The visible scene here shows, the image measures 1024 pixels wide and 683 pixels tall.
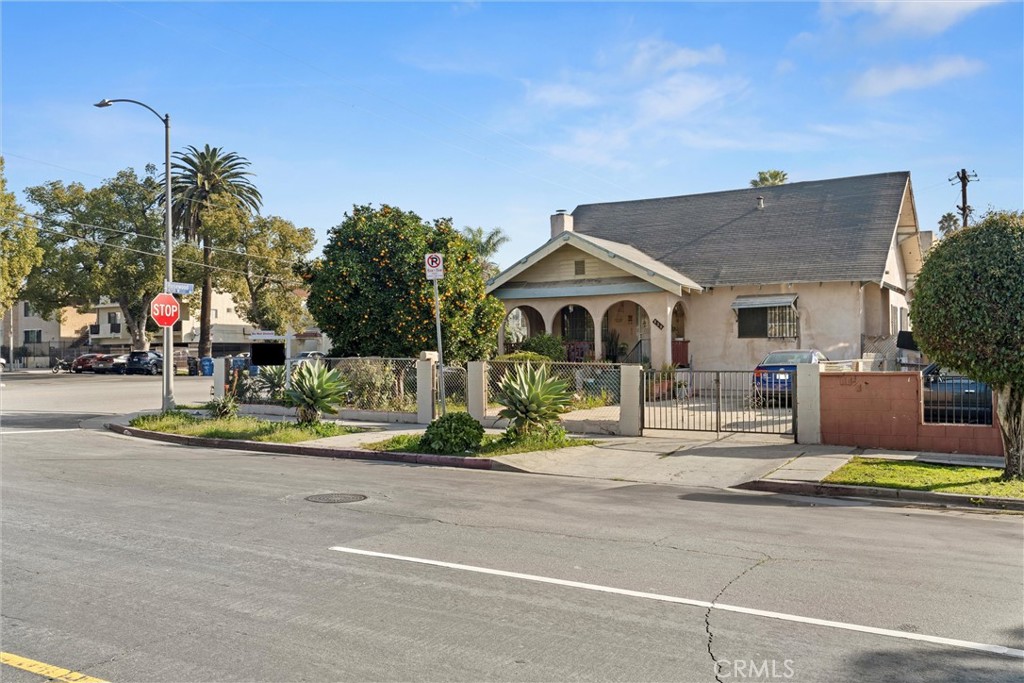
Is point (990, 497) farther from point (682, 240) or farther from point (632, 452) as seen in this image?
point (682, 240)

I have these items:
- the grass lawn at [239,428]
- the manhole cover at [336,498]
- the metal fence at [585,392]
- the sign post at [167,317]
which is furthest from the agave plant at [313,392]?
the manhole cover at [336,498]

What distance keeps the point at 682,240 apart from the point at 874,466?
18522 millimetres

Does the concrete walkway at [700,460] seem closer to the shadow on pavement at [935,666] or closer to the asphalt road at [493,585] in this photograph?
the asphalt road at [493,585]

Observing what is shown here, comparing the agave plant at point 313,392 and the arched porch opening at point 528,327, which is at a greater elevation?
the arched porch opening at point 528,327

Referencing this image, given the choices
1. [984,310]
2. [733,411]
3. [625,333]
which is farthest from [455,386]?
[984,310]

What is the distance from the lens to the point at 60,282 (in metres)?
52.5

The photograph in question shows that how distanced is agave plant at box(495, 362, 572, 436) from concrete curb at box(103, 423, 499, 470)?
1573 mm

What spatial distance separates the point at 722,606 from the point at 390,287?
16671 mm

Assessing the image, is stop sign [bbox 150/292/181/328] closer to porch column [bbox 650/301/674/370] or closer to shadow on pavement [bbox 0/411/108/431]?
shadow on pavement [bbox 0/411/108/431]

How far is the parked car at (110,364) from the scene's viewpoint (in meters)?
53.2

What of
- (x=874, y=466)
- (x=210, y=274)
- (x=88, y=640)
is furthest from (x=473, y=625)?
(x=210, y=274)

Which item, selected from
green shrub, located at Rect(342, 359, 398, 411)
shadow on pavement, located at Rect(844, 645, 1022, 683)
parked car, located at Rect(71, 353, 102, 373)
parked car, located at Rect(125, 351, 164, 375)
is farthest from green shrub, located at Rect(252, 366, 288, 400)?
parked car, located at Rect(71, 353, 102, 373)

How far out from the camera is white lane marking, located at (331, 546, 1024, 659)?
5148 millimetres

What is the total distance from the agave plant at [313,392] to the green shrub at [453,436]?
365 centimetres
